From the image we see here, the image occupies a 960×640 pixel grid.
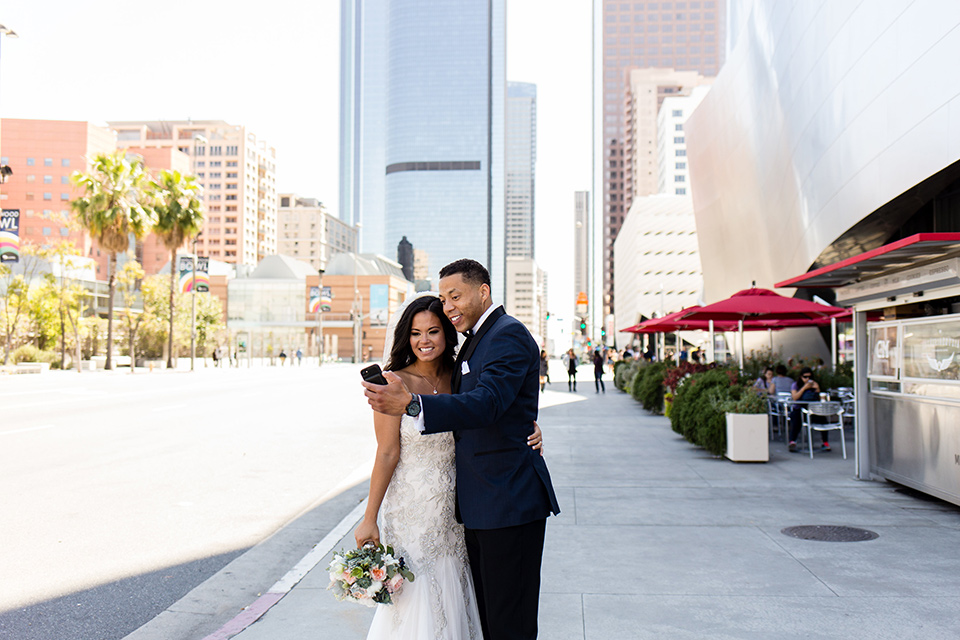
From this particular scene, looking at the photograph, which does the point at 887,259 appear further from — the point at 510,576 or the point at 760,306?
the point at 760,306

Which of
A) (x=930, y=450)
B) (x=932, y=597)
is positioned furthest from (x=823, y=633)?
(x=930, y=450)

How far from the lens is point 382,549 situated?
3.16 meters

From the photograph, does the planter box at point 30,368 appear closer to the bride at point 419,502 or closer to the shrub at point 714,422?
the shrub at point 714,422

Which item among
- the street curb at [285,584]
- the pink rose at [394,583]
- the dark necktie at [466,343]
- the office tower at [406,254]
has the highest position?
the office tower at [406,254]

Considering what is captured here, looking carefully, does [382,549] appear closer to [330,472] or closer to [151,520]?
[151,520]

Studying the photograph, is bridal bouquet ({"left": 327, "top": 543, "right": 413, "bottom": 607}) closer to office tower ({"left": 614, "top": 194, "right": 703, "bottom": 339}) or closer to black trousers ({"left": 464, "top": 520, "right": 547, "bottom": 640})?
black trousers ({"left": 464, "top": 520, "right": 547, "bottom": 640})

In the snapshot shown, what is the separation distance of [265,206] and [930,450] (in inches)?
7225

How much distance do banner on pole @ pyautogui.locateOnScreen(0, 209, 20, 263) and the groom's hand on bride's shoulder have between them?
3577 cm

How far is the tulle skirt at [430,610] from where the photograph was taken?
319 cm

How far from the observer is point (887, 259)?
26.4 ft

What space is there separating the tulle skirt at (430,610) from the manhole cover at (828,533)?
4651 mm

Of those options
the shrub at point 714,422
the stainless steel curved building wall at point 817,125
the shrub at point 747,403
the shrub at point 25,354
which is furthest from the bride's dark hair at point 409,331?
the shrub at point 25,354

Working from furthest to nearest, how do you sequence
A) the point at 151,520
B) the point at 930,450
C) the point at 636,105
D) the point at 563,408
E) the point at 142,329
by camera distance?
the point at 636,105, the point at 142,329, the point at 563,408, the point at 930,450, the point at 151,520

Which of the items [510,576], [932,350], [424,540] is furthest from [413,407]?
[932,350]
